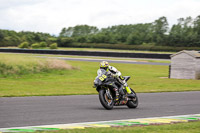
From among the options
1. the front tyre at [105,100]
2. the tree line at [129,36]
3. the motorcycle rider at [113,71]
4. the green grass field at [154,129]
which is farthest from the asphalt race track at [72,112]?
the tree line at [129,36]

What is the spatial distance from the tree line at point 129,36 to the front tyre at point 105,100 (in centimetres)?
6819

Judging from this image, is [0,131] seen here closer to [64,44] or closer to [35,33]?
[64,44]

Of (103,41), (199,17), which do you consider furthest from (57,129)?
(199,17)

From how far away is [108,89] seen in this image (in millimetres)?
9984

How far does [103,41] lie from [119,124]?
99.2 m

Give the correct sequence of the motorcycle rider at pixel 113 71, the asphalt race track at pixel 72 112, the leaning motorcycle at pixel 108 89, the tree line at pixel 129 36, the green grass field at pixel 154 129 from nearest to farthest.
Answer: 1. the green grass field at pixel 154 129
2. the asphalt race track at pixel 72 112
3. the leaning motorcycle at pixel 108 89
4. the motorcycle rider at pixel 113 71
5. the tree line at pixel 129 36

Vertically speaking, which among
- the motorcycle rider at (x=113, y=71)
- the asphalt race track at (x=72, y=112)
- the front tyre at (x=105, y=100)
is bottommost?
the asphalt race track at (x=72, y=112)

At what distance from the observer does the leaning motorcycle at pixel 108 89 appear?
31.9 feet

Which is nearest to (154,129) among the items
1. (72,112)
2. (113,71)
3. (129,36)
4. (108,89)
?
(72,112)

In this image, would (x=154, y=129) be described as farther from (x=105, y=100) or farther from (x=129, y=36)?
(x=129, y=36)

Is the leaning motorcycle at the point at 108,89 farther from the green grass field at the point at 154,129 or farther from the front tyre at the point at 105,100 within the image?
the green grass field at the point at 154,129

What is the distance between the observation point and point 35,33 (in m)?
92.2

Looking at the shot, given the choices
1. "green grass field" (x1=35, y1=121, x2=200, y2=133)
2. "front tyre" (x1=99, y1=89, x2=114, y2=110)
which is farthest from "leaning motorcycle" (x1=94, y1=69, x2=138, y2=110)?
"green grass field" (x1=35, y1=121, x2=200, y2=133)

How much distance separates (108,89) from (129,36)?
316 ft
